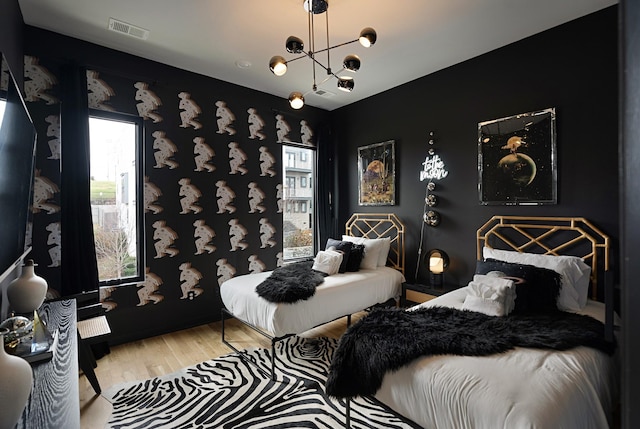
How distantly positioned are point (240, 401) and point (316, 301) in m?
0.97

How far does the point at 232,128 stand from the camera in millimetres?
4180

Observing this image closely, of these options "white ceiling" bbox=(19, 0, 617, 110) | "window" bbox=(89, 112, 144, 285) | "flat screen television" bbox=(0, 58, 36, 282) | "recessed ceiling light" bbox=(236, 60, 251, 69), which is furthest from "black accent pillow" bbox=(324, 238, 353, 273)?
"flat screen television" bbox=(0, 58, 36, 282)

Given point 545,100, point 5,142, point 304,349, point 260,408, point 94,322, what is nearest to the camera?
point 5,142

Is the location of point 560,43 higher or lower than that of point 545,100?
higher

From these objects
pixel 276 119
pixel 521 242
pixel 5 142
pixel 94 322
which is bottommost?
pixel 94 322

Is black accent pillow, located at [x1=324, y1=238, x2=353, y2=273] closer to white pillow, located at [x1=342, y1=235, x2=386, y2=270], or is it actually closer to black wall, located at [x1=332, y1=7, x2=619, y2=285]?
white pillow, located at [x1=342, y1=235, x2=386, y2=270]

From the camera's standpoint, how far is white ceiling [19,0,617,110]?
2.61 metres

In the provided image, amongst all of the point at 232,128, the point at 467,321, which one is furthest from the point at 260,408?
the point at 232,128

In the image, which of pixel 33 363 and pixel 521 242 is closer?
pixel 33 363

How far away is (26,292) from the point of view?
6.50 feet

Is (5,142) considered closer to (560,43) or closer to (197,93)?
(197,93)

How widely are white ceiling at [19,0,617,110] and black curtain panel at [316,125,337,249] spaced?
1392 millimetres

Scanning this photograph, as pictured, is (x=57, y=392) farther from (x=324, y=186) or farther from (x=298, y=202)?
(x=324, y=186)

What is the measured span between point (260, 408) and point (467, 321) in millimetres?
1573
